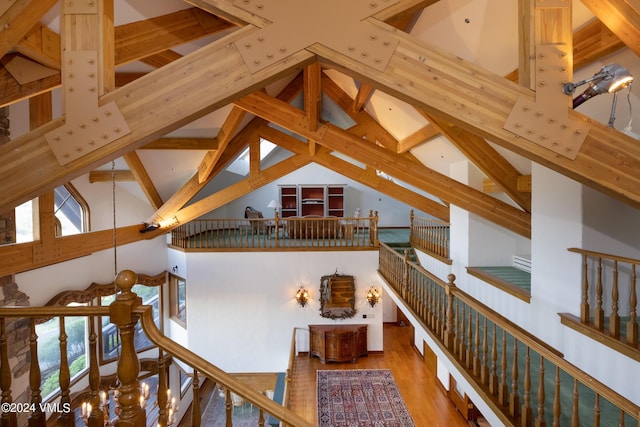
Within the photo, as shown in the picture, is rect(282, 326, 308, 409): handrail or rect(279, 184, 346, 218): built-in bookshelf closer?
rect(282, 326, 308, 409): handrail

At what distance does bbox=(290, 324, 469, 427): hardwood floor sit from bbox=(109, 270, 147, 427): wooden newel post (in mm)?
5373

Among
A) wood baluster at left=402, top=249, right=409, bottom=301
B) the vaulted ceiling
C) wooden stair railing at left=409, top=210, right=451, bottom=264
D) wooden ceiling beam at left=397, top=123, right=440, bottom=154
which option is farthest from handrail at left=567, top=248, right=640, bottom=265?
wooden stair railing at left=409, top=210, right=451, bottom=264

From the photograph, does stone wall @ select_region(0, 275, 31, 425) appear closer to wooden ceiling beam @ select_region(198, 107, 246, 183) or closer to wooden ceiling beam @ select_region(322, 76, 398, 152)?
wooden ceiling beam @ select_region(198, 107, 246, 183)

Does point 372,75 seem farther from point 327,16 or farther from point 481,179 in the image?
point 481,179

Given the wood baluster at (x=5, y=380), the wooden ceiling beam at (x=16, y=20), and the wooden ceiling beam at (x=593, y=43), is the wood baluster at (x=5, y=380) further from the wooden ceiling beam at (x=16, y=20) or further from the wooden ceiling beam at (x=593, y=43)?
the wooden ceiling beam at (x=593, y=43)

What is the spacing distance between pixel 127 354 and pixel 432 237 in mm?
7404

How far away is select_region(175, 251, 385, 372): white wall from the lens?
8.68 meters

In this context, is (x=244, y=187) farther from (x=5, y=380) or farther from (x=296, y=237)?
(x=5, y=380)

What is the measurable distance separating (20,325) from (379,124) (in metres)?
6.53

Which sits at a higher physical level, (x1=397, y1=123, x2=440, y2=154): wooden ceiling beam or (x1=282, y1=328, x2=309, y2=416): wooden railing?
(x1=397, y1=123, x2=440, y2=154): wooden ceiling beam

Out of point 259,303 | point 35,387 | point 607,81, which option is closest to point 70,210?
point 259,303

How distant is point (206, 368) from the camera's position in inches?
69.2

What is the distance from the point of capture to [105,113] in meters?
1.91

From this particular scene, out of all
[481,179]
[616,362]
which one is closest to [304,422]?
[616,362]
